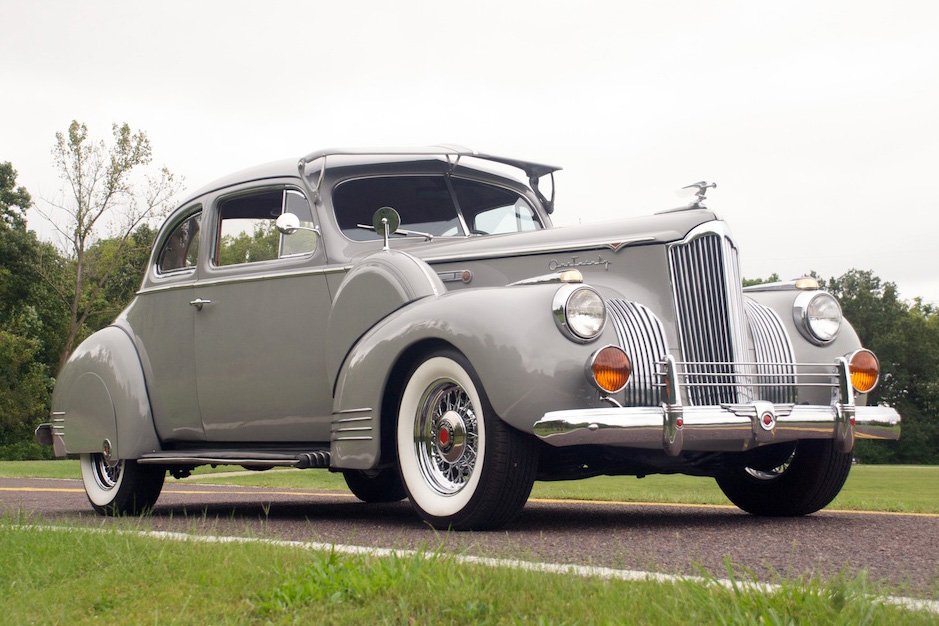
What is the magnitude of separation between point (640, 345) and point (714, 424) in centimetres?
51

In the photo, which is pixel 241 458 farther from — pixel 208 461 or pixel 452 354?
pixel 452 354

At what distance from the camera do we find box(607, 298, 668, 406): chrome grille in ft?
16.1

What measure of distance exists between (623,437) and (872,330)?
2788 inches

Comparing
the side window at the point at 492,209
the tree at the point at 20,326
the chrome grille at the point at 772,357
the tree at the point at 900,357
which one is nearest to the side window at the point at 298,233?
the side window at the point at 492,209

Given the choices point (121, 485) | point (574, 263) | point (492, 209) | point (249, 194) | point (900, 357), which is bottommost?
point (900, 357)

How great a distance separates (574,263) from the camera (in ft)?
18.6

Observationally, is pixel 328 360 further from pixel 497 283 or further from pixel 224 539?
pixel 224 539

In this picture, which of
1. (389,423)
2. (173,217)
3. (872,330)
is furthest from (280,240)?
(872,330)

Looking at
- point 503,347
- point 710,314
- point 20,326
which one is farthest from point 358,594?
point 20,326

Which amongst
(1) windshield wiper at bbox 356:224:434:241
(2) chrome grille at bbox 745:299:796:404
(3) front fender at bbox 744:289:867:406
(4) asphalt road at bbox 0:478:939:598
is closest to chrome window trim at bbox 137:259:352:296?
(1) windshield wiper at bbox 356:224:434:241

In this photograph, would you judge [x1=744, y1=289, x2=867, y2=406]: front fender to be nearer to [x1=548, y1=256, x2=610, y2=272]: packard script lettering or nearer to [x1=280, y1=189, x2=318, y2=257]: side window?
[x1=548, y1=256, x2=610, y2=272]: packard script lettering

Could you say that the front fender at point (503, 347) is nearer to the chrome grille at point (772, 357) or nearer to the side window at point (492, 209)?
the chrome grille at point (772, 357)

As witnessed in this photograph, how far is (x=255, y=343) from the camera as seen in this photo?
6.65m

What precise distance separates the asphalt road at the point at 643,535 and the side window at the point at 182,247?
1.75 metres
